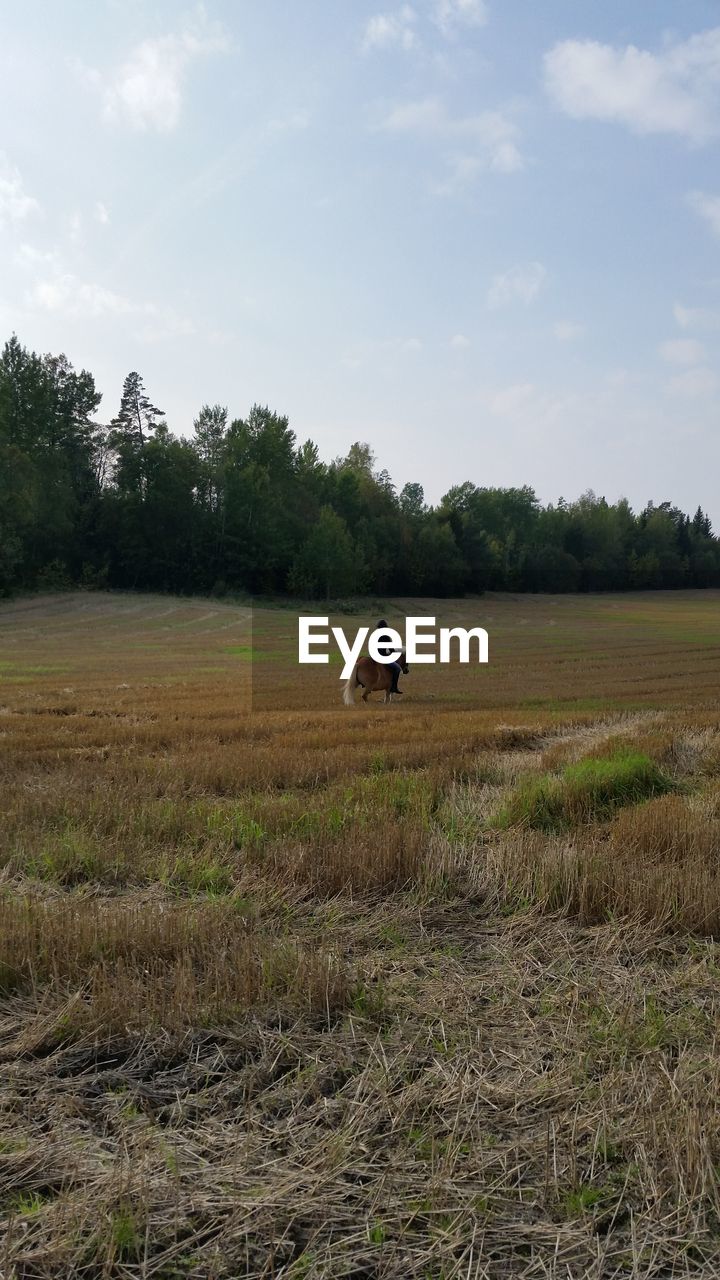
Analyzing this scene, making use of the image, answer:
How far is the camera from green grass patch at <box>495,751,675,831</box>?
8367mm

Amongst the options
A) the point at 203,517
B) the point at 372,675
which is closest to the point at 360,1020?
the point at 372,675

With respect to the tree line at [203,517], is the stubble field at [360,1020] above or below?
below

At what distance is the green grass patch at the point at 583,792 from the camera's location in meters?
8.37

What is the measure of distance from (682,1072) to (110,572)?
2976 inches

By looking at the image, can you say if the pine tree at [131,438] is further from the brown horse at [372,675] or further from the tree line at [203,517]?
the brown horse at [372,675]

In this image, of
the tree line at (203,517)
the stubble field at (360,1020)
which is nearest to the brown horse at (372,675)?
the stubble field at (360,1020)

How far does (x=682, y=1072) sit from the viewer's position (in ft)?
12.6

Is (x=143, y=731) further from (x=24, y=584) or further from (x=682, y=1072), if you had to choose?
(x=24, y=584)

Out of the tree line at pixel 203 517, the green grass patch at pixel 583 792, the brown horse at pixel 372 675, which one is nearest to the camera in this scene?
the green grass patch at pixel 583 792

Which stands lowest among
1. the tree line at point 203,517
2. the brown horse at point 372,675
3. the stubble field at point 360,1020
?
the stubble field at point 360,1020

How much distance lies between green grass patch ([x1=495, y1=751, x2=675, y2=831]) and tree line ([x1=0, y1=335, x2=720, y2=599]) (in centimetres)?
5772

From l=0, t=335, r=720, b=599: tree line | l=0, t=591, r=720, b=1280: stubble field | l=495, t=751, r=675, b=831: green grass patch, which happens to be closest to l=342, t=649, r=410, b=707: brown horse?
l=0, t=591, r=720, b=1280: stubble field

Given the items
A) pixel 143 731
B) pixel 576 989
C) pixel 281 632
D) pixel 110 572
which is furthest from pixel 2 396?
pixel 576 989

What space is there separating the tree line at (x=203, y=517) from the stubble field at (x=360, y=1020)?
5793 cm
